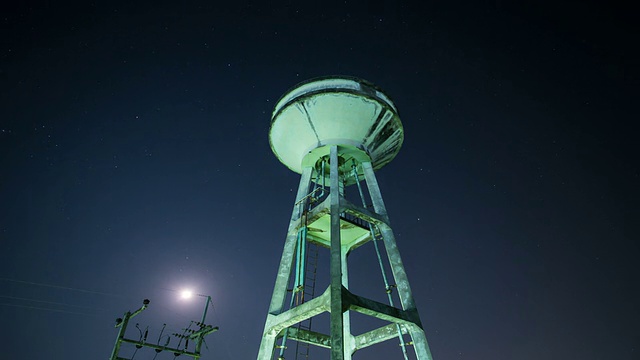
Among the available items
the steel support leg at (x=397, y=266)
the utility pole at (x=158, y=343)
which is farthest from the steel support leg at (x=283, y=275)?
the utility pole at (x=158, y=343)

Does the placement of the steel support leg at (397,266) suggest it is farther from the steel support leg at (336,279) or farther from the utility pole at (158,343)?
the utility pole at (158,343)

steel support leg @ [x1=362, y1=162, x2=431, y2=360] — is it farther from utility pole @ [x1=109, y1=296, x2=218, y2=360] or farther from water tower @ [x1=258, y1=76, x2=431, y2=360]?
utility pole @ [x1=109, y1=296, x2=218, y2=360]

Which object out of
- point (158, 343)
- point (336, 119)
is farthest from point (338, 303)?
point (158, 343)

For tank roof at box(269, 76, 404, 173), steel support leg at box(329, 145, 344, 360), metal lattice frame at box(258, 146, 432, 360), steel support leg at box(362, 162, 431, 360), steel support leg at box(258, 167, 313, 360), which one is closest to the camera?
steel support leg at box(329, 145, 344, 360)

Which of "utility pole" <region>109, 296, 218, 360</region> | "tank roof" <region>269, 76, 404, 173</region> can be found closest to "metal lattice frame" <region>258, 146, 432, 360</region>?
"tank roof" <region>269, 76, 404, 173</region>

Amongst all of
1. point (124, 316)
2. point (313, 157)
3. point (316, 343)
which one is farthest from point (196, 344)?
point (313, 157)

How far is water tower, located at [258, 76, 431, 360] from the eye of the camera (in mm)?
8398

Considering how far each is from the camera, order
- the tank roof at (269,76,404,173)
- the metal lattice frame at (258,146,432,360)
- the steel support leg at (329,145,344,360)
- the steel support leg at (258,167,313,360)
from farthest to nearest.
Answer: the tank roof at (269,76,404,173), the steel support leg at (258,167,313,360), the metal lattice frame at (258,146,432,360), the steel support leg at (329,145,344,360)

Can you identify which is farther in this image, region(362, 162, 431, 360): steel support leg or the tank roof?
the tank roof

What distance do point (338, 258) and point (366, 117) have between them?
463 centimetres

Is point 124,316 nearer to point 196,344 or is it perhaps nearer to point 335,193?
point 196,344

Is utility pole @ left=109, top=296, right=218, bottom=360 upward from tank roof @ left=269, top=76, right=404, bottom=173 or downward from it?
downward

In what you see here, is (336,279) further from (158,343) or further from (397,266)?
(158,343)

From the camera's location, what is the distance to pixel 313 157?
450 inches
